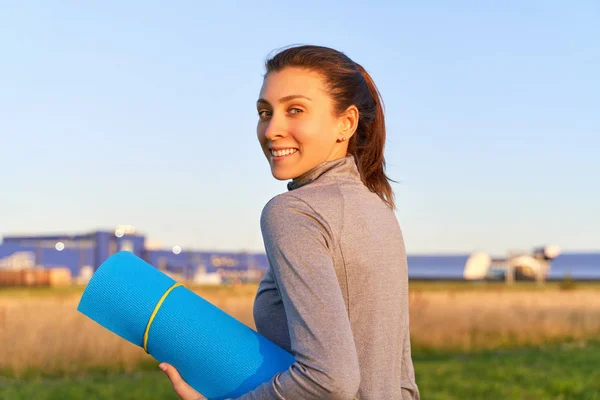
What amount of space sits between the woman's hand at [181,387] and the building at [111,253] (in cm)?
5829

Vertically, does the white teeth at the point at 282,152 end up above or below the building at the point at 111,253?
above

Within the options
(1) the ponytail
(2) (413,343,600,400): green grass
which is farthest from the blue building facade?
(1) the ponytail

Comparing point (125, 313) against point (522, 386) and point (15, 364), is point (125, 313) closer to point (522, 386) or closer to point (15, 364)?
point (522, 386)

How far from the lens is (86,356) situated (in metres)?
10.7

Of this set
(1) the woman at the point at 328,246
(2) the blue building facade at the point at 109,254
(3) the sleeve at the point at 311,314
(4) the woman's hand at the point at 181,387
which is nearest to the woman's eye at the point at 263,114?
(1) the woman at the point at 328,246

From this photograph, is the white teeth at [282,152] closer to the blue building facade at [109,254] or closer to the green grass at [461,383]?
the green grass at [461,383]

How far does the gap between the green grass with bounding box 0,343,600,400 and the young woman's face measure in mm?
6539

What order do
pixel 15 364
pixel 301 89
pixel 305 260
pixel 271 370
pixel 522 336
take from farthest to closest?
pixel 522 336 → pixel 15 364 → pixel 301 89 → pixel 271 370 → pixel 305 260

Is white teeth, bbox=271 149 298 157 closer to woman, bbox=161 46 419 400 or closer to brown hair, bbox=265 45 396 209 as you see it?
woman, bbox=161 46 419 400

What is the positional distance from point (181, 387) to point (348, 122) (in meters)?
0.74

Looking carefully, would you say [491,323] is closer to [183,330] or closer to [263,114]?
[263,114]

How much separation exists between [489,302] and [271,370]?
57.7ft

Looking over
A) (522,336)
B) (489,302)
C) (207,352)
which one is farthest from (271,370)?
(489,302)

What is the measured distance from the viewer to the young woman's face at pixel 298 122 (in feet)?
5.81
